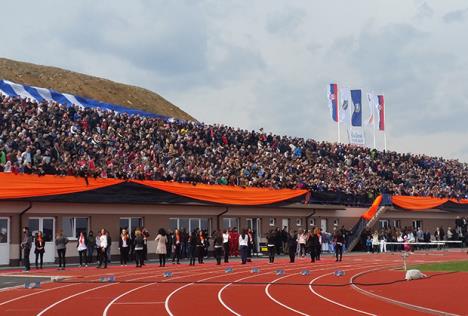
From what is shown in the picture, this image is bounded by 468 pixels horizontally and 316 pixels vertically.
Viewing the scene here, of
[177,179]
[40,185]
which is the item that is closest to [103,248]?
[40,185]

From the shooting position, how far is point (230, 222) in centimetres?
4147

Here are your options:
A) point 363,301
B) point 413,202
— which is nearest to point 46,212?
point 363,301

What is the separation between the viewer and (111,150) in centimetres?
3809

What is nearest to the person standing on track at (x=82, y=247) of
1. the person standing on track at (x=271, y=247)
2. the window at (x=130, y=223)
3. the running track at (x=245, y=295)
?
the window at (x=130, y=223)

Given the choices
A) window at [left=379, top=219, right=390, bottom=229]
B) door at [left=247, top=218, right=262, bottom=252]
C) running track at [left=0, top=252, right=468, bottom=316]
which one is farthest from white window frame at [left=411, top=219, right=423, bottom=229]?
running track at [left=0, top=252, right=468, bottom=316]

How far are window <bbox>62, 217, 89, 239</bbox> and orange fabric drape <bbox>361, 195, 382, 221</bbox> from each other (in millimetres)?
21898

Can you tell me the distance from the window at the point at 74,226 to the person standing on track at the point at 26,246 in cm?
358

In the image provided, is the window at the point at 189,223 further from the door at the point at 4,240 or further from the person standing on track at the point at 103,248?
the door at the point at 4,240

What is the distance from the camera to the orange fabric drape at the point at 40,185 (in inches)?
1180

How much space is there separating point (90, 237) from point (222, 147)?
1624 centimetres

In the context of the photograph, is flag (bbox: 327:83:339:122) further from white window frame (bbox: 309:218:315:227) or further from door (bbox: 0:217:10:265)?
door (bbox: 0:217:10:265)

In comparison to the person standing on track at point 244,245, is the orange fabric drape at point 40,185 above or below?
above

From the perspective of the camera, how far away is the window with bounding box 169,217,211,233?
125ft

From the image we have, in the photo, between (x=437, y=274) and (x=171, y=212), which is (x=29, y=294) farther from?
(x=171, y=212)
